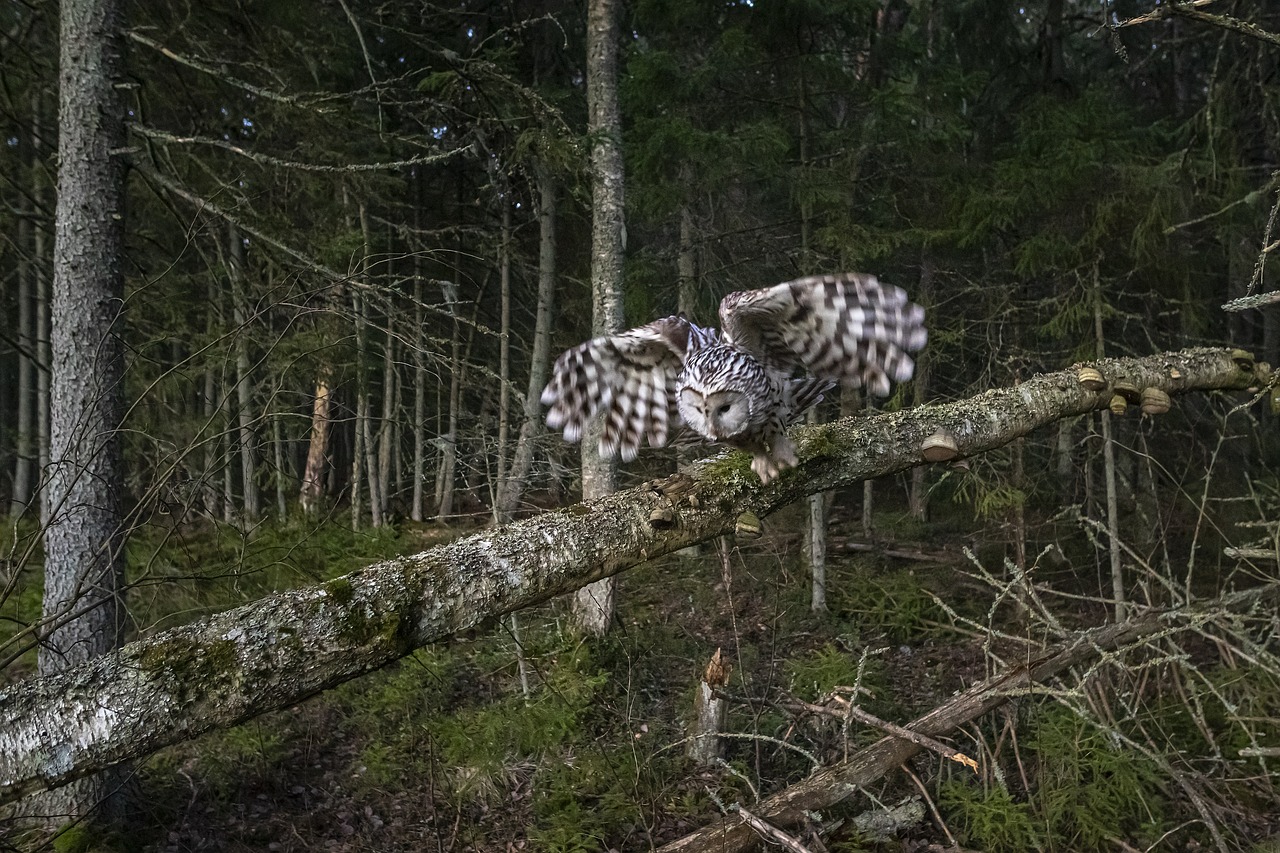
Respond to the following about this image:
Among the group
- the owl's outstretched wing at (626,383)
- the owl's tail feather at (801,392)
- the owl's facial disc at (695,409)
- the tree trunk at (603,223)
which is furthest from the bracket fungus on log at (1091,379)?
the tree trunk at (603,223)

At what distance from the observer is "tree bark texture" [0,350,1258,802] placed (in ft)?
6.10

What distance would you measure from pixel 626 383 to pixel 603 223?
128 inches

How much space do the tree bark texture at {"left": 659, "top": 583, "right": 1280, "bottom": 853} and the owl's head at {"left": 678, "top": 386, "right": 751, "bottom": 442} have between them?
2.00 meters

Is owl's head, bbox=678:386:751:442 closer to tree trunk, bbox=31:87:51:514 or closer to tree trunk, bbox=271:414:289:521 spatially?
tree trunk, bbox=271:414:289:521

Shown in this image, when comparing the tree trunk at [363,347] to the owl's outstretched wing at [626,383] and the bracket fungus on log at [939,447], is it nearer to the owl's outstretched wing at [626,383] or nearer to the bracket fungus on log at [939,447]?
the owl's outstretched wing at [626,383]

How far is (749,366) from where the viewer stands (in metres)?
2.68

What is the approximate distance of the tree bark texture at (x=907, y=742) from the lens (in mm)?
3568

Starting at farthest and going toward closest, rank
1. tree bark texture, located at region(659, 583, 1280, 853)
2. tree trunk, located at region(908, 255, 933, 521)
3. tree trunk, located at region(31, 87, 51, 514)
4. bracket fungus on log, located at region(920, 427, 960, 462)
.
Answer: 1. tree trunk, located at region(908, 255, 933, 521)
2. tree trunk, located at region(31, 87, 51, 514)
3. tree bark texture, located at region(659, 583, 1280, 853)
4. bracket fungus on log, located at region(920, 427, 960, 462)

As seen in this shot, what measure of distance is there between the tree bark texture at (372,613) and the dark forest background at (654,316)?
84cm

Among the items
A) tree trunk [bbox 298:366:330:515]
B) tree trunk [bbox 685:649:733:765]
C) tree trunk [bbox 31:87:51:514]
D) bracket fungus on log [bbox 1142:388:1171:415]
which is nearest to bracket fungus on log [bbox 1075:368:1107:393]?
bracket fungus on log [bbox 1142:388:1171:415]

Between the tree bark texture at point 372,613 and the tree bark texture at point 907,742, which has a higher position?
the tree bark texture at point 372,613

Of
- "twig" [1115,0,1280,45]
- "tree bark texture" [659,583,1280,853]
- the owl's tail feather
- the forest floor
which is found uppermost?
"twig" [1115,0,1280,45]

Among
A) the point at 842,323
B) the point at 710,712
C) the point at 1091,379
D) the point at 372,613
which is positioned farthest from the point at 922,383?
the point at 372,613

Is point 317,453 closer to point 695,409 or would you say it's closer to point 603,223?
point 603,223
